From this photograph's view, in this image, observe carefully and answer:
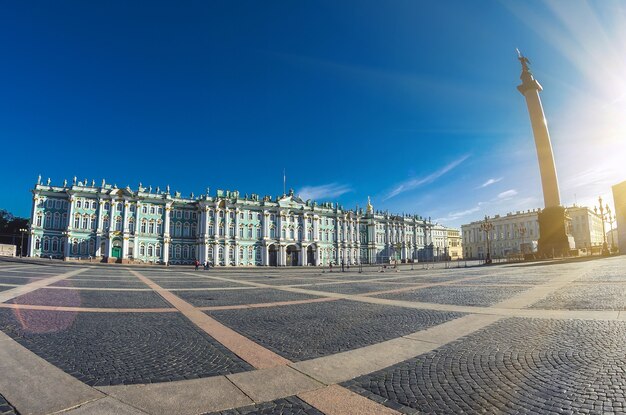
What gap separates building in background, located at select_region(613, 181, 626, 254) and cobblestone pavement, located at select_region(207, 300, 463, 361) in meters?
87.1

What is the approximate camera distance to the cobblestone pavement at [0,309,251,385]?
4.11 meters

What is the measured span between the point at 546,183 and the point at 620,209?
56.5 metres

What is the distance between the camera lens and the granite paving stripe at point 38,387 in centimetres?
315

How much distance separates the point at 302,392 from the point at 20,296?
473 inches

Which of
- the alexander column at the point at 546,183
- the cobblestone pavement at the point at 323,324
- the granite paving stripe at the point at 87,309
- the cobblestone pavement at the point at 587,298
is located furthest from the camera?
the alexander column at the point at 546,183

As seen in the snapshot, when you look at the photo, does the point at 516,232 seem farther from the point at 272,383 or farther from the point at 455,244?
the point at 272,383

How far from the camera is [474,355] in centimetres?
465

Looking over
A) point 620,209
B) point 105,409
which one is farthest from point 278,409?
point 620,209

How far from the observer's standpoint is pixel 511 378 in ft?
12.5

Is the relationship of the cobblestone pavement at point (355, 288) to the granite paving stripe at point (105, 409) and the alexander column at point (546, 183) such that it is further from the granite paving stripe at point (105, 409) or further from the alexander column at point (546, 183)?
the alexander column at point (546, 183)

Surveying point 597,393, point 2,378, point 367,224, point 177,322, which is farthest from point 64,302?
point 367,224

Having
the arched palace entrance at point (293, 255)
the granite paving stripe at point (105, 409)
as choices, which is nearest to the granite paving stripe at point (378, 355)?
the granite paving stripe at point (105, 409)

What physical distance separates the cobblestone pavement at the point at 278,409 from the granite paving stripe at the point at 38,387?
155 cm

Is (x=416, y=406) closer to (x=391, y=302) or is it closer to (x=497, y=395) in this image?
(x=497, y=395)
